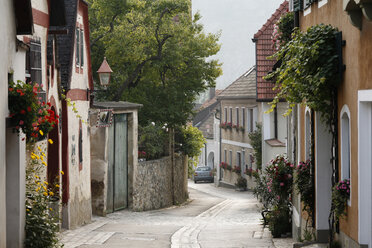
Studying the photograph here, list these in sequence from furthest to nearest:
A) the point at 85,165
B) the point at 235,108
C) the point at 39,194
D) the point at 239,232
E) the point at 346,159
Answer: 1. the point at 235,108
2. the point at 85,165
3. the point at 239,232
4. the point at 39,194
5. the point at 346,159

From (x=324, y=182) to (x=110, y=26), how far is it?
21.7 m

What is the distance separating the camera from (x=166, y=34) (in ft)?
104

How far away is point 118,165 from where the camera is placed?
80.5 ft

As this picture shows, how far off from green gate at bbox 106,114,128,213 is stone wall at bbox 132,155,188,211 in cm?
76

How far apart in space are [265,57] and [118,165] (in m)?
8.64

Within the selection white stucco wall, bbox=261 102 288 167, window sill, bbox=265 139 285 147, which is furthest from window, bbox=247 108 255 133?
window sill, bbox=265 139 285 147

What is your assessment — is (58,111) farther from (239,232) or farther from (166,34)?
(166,34)

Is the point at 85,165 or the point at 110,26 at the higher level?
the point at 110,26

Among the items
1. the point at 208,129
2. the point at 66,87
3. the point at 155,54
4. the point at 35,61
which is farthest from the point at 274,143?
the point at 208,129

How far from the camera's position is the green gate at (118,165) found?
2356 centimetres

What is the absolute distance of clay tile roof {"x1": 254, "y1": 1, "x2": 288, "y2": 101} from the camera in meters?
28.5

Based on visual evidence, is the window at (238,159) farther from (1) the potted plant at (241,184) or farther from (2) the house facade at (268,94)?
(2) the house facade at (268,94)

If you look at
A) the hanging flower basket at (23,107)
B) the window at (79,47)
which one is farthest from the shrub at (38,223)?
the window at (79,47)

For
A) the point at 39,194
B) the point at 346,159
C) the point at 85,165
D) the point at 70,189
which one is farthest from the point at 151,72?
the point at 346,159
